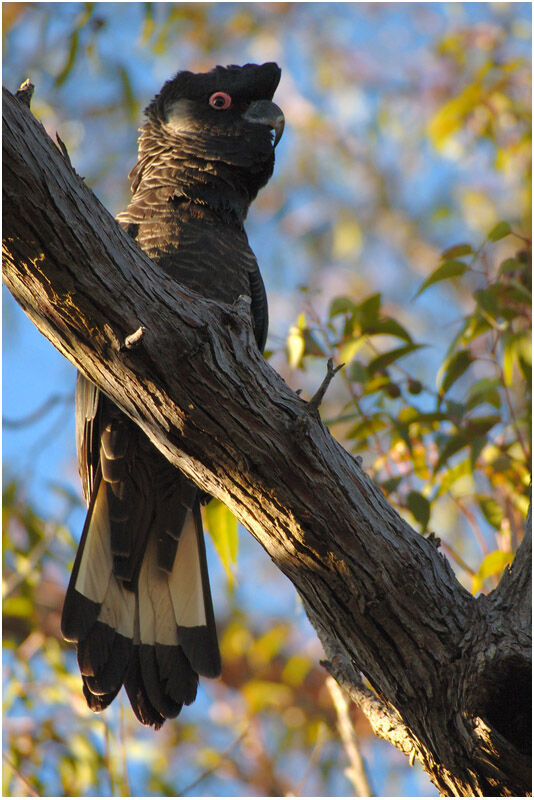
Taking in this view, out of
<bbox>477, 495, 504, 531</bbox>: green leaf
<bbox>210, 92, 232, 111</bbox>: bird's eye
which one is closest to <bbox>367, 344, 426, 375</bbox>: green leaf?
<bbox>477, 495, 504, 531</bbox>: green leaf

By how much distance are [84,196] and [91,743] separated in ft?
8.02

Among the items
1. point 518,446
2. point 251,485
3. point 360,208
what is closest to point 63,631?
point 251,485

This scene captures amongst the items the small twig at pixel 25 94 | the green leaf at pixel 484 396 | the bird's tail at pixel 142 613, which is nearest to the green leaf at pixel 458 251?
the green leaf at pixel 484 396

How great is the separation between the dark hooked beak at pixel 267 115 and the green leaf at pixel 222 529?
Result: 1.38 meters

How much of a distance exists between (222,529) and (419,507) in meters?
0.63

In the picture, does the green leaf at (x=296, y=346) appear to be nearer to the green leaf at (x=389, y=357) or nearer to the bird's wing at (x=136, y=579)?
the green leaf at (x=389, y=357)

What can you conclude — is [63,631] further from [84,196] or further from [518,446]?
[518,446]

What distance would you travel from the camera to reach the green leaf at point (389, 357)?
2.55m

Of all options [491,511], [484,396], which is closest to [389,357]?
[484,396]

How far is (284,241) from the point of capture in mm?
7539

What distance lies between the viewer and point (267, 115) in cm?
294

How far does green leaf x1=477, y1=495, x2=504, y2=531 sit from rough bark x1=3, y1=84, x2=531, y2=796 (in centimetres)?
85

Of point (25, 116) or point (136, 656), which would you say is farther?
point (136, 656)

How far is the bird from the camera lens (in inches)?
93.0
